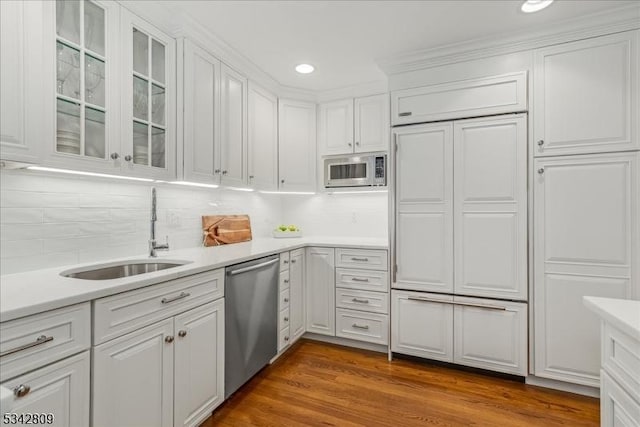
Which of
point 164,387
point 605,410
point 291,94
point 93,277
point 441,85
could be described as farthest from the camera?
point 291,94

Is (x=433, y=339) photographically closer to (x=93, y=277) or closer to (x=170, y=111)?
(x=93, y=277)

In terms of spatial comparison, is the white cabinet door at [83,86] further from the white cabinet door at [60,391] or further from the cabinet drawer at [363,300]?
the cabinet drawer at [363,300]

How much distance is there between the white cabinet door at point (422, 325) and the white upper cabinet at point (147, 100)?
6.63 feet

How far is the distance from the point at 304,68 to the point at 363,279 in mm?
1937

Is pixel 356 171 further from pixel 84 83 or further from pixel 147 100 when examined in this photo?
pixel 84 83

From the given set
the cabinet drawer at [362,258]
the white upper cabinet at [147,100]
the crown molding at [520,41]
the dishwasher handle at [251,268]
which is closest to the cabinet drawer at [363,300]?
the cabinet drawer at [362,258]

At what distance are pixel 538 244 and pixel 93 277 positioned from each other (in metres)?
2.83

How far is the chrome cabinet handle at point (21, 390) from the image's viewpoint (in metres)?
0.98

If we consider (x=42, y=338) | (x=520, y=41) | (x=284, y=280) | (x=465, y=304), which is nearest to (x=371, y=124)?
(x=520, y=41)

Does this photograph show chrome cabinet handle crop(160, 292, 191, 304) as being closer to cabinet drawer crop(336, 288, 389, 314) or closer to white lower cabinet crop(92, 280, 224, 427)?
white lower cabinet crop(92, 280, 224, 427)

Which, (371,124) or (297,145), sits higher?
(371,124)

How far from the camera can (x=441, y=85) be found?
2.47 metres

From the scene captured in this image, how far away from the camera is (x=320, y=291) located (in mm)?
2943

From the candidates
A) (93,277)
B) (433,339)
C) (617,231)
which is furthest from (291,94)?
(617,231)
